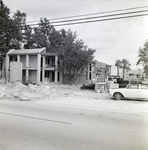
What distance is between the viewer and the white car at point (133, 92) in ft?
37.5

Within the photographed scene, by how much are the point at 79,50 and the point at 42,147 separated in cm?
2269

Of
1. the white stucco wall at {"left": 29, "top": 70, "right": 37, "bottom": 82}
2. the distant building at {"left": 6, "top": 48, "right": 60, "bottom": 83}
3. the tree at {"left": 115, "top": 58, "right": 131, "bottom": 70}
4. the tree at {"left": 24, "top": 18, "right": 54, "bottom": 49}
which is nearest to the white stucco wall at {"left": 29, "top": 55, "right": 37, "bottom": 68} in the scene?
the distant building at {"left": 6, "top": 48, "right": 60, "bottom": 83}

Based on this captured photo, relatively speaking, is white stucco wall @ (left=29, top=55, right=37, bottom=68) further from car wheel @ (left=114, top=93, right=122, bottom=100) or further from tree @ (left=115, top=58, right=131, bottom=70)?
tree @ (left=115, top=58, right=131, bottom=70)

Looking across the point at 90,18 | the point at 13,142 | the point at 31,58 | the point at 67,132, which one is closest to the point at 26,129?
the point at 13,142

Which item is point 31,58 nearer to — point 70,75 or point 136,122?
point 70,75

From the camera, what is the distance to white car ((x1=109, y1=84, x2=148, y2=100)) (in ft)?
37.5

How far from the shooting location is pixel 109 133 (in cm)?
482

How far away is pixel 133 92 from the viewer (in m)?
11.7

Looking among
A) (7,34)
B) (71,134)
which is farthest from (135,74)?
(71,134)

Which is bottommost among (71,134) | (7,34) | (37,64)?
(71,134)

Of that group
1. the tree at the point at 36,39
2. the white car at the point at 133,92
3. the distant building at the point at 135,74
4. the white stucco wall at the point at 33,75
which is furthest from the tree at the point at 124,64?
the white car at the point at 133,92

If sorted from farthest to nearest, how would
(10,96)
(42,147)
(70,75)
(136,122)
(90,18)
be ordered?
(70,75) → (10,96) → (90,18) → (136,122) → (42,147)

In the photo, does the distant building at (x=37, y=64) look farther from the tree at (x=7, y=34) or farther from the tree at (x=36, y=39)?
the tree at (x=36, y=39)

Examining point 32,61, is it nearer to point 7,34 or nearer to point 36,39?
point 7,34
